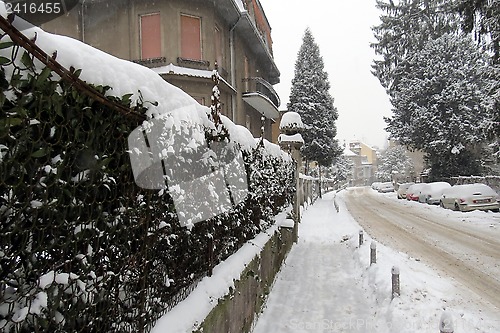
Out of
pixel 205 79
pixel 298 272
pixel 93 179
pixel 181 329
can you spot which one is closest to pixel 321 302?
pixel 298 272

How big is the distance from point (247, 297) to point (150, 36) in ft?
42.8

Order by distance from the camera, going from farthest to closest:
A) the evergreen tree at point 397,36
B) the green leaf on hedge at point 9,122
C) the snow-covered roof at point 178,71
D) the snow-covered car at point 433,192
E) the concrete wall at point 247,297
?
the evergreen tree at point 397,36
the snow-covered car at point 433,192
the snow-covered roof at point 178,71
the concrete wall at point 247,297
the green leaf on hedge at point 9,122

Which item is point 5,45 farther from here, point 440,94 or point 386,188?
point 386,188

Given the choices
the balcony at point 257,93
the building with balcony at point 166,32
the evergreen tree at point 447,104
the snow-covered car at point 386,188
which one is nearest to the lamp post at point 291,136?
the building with balcony at point 166,32

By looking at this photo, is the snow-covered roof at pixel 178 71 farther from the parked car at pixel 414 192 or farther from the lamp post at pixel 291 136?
the parked car at pixel 414 192

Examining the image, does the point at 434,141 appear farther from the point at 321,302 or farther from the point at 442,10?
the point at 321,302

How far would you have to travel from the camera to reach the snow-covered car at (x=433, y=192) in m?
25.7

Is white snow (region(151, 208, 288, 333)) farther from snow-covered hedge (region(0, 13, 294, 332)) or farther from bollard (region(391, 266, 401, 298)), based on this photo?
bollard (region(391, 266, 401, 298))

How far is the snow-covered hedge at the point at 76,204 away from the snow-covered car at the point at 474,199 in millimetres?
21156

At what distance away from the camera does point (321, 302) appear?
6.60 meters

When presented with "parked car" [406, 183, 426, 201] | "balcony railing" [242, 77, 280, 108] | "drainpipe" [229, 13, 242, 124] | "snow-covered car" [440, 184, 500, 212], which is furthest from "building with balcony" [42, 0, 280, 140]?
"parked car" [406, 183, 426, 201]

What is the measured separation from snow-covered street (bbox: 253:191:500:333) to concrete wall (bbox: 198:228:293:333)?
1.12 feet

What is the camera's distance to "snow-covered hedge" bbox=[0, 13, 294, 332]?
54.3 inches

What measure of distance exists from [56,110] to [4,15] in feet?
1.25
